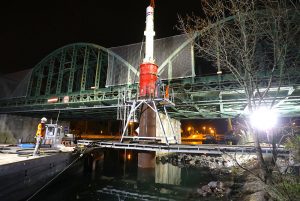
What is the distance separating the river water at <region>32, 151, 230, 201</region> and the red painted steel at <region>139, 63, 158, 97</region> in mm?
7137

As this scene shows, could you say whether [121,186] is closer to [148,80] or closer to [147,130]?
[147,130]

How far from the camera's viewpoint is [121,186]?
1509cm

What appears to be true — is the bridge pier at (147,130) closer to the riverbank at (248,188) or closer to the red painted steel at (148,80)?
the red painted steel at (148,80)

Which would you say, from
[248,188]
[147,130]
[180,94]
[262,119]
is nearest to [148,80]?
[147,130]

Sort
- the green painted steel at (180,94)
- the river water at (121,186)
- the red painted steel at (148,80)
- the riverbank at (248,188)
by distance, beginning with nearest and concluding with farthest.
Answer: the riverbank at (248,188), the river water at (121,186), the red painted steel at (148,80), the green painted steel at (180,94)

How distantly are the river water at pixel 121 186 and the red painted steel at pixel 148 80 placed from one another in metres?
7.14

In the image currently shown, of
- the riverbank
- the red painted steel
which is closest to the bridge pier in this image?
the red painted steel

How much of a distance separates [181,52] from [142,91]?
13.2 meters

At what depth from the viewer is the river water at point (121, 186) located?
41.3 feet

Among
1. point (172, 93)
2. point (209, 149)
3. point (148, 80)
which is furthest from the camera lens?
point (172, 93)

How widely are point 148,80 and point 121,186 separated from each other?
917cm

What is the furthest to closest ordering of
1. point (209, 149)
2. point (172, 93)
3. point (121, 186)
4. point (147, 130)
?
point (172, 93)
point (147, 130)
point (121, 186)
point (209, 149)

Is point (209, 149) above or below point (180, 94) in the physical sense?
below

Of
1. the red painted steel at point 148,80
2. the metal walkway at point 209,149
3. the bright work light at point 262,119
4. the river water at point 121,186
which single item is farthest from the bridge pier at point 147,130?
the bright work light at point 262,119
